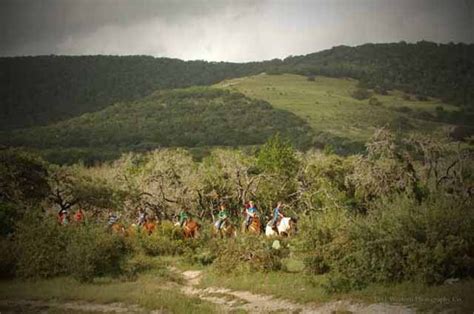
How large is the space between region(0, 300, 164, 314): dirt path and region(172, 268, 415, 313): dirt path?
7.46ft

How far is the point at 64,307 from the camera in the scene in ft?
58.2

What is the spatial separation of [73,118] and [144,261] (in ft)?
333

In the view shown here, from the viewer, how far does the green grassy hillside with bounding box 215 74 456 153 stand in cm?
10106

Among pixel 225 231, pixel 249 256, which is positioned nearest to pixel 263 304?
pixel 249 256

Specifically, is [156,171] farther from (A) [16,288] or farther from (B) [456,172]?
A: (B) [456,172]

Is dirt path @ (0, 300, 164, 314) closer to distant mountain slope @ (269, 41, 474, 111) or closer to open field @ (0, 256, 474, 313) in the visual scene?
open field @ (0, 256, 474, 313)

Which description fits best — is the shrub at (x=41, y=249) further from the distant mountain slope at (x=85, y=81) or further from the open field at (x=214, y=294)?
the distant mountain slope at (x=85, y=81)

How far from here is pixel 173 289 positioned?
19.1 metres

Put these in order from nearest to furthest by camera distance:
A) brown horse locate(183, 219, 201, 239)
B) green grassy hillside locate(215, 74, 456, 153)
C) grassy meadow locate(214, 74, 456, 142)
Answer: brown horse locate(183, 219, 201, 239) < green grassy hillside locate(215, 74, 456, 153) < grassy meadow locate(214, 74, 456, 142)

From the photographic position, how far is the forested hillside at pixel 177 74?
3720 inches

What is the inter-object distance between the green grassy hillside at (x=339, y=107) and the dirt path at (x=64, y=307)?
7250 cm

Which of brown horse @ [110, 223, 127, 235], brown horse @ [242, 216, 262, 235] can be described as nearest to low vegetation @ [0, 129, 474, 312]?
brown horse @ [110, 223, 127, 235]

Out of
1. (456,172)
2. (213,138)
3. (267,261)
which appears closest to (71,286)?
(267,261)

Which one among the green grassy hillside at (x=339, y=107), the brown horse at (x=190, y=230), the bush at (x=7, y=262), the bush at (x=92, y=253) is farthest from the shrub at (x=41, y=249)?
the green grassy hillside at (x=339, y=107)
